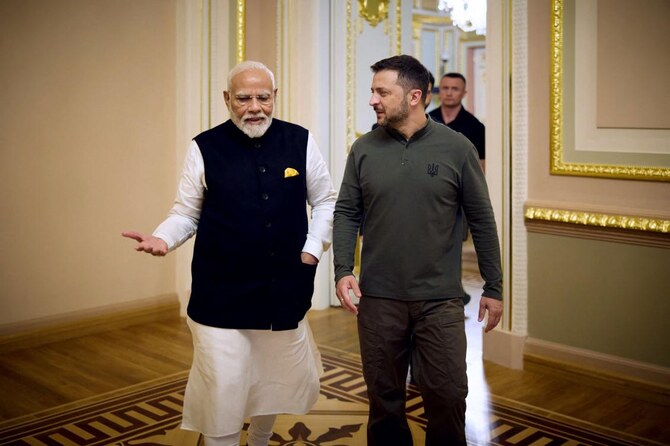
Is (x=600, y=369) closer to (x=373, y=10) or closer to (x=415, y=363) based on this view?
(x=415, y=363)

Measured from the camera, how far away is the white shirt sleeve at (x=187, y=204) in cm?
270

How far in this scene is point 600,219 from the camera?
4000mm

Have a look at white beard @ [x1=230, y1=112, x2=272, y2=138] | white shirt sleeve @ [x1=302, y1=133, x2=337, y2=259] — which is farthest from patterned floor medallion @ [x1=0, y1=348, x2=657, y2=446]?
white beard @ [x1=230, y1=112, x2=272, y2=138]

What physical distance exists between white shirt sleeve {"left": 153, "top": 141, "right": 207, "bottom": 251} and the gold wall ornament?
11.2 feet

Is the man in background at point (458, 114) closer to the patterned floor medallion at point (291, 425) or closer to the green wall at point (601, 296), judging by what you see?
the green wall at point (601, 296)

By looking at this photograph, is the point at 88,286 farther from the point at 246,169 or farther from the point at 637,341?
the point at 637,341

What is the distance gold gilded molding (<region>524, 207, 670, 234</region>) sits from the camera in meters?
3.80

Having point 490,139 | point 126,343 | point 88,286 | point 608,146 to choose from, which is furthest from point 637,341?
point 88,286

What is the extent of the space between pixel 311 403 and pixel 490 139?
218cm

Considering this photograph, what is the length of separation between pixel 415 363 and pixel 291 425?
1070 millimetres

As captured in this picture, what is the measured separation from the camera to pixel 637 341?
12.9ft

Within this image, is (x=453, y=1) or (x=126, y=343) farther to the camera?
(x=453, y=1)

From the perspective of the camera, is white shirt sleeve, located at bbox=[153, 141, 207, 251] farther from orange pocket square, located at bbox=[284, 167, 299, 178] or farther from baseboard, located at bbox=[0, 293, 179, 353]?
baseboard, located at bbox=[0, 293, 179, 353]

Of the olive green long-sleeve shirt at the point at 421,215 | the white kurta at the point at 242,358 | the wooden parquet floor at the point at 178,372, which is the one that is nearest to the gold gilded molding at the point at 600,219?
the wooden parquet floor at the point at 178,372
